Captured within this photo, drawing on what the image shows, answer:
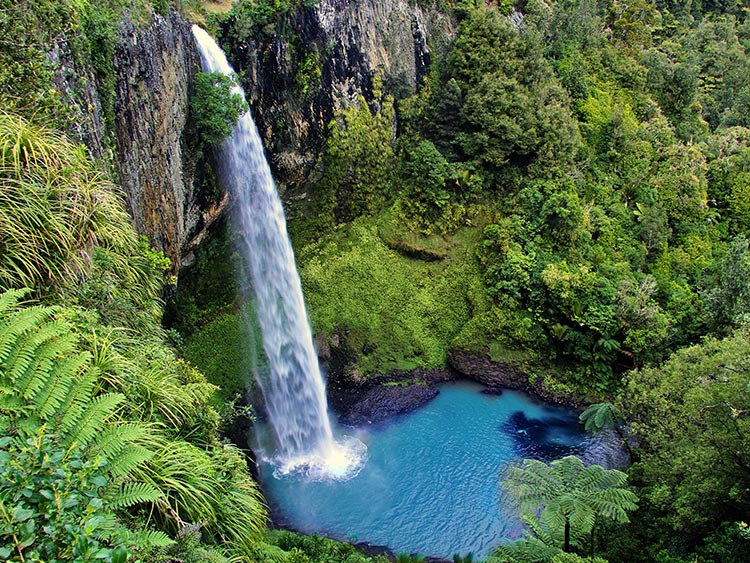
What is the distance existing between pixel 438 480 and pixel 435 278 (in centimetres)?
718

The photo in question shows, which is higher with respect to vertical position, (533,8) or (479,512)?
(533,8)

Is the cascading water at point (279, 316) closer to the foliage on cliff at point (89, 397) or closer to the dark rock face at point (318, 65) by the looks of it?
the dark rock face at point (318, 65)

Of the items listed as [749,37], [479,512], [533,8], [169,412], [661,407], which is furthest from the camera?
[749,37]

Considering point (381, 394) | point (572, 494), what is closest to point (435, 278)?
point (381, 394)

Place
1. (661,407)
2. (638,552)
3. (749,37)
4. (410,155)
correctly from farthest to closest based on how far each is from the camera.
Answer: (749,37)
(410,155)
(661,407)
(638,552)

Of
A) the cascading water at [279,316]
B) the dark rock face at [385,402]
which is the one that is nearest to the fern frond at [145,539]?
the cascading water at [279,316]

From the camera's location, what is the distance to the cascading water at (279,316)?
1438 centimetres

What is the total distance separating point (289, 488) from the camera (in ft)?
43.7

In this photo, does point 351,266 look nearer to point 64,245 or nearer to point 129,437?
point 64,245

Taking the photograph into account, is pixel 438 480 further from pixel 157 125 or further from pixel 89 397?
pixel 89 397

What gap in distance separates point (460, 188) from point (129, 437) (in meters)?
16.3

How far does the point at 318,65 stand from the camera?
17125 millimetres

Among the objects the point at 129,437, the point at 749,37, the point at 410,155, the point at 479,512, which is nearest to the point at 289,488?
the point at 479,512

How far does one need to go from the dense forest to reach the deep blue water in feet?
4.78
